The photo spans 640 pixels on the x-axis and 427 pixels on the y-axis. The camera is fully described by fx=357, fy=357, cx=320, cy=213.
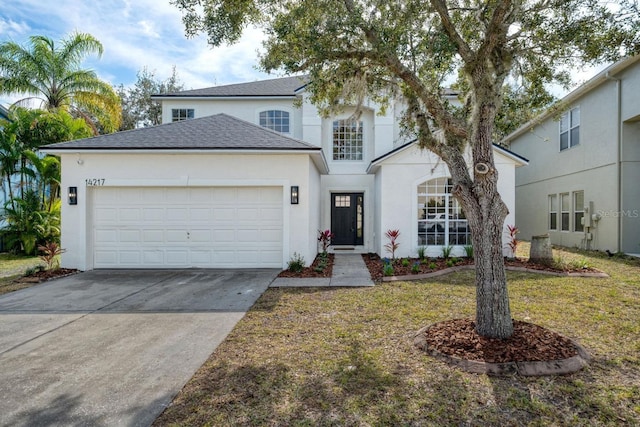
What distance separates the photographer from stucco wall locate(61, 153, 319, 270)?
32.4ft

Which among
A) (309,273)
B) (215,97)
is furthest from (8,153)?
(309,273)

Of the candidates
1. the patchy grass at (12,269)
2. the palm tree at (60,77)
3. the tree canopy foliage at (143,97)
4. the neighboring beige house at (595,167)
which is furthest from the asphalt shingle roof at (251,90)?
the tree canopy foliage at (143,97)

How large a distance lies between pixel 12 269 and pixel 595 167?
19.6 m

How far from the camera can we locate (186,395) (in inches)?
134

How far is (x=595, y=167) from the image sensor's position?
13273mm

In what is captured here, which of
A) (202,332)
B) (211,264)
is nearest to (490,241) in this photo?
(202,332)

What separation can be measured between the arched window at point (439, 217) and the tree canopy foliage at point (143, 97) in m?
24.1

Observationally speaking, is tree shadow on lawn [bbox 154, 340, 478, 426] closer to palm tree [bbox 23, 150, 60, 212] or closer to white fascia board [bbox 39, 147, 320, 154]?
white fascia board [bbox 39, 147, 320, 154]

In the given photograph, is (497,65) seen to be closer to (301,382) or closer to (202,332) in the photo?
(301,382)

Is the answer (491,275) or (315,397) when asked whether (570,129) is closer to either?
(491,275)

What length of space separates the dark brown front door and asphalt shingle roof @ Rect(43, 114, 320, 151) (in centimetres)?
485

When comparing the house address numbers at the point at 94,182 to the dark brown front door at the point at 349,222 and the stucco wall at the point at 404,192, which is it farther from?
the stucco wall at the point at 404,192

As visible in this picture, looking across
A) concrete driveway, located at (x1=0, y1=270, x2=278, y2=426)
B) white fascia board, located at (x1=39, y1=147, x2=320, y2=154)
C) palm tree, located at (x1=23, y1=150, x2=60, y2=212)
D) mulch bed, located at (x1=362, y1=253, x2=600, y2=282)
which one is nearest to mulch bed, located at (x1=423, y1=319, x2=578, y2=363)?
concrete driveway, located at (x1=0, y1=270, x2=278, y2=426)

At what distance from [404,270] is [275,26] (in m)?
6.64
